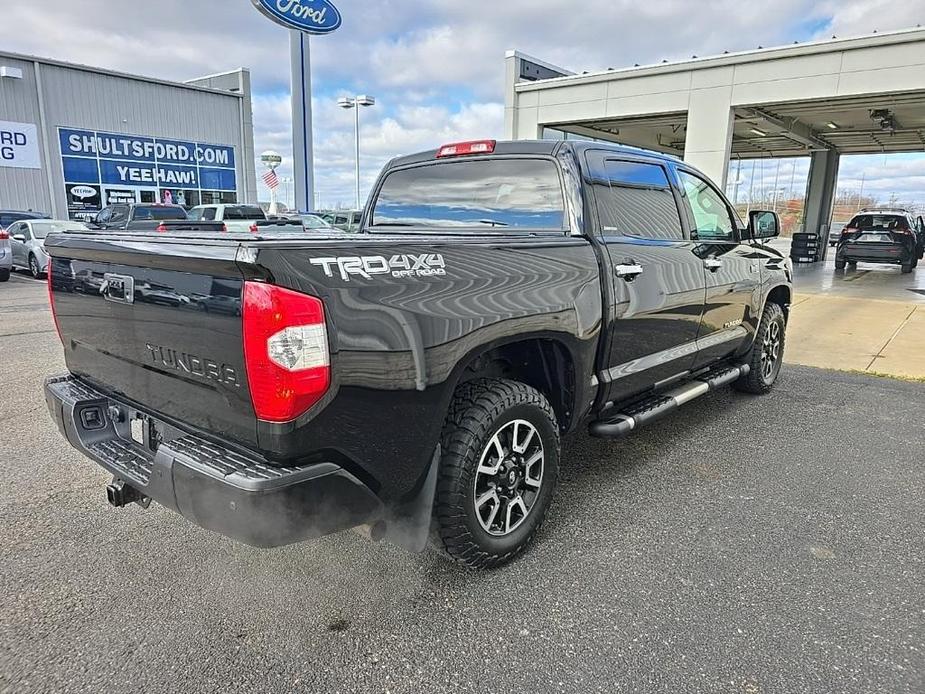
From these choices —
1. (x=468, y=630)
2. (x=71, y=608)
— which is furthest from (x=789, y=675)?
(x=71, y=608)

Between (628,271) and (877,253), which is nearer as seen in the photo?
(628,271)

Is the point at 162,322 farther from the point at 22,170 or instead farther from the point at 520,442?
the point at 22,170

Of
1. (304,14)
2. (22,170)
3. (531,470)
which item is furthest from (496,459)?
(22,170)

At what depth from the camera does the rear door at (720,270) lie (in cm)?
438

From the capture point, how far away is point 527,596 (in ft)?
8.73

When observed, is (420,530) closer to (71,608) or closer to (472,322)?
(472,322)

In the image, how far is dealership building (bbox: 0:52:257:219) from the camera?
901 inches

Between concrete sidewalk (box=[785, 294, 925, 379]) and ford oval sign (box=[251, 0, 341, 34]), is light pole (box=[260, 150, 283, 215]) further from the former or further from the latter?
concrete sidewalk (box=[785, 294, 925, 379])

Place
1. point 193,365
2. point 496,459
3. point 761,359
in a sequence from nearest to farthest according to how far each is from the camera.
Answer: point 193,365 → point 496,459 → point 761,359

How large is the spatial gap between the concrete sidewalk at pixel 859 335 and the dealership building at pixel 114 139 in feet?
82.3

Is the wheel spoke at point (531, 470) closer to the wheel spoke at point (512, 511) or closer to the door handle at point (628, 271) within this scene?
the wheel spoke at point (512, 511)

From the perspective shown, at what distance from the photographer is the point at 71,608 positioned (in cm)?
251

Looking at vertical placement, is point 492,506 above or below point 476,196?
below

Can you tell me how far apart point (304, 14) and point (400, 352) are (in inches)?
1018
